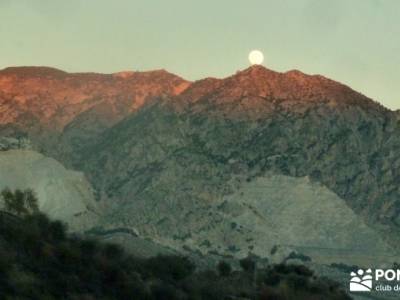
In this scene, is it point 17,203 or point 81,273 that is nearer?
point 81,273

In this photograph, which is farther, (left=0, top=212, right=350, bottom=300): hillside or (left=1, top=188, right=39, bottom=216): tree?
(left=1, top=188, right=39, bottom=216): tree

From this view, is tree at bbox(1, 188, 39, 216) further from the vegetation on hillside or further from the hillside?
the hillside

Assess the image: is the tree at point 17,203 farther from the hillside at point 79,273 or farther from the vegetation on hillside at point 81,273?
the hillside at point 79,273

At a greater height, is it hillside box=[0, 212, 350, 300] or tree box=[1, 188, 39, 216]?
tree box=[1, 188, 39, 216]

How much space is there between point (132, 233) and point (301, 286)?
11833cm

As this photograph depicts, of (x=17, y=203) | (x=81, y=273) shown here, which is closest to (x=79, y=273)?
(x=81, y=273)

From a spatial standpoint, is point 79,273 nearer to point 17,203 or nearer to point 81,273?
point 81,273

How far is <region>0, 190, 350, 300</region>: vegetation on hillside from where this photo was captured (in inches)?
1655

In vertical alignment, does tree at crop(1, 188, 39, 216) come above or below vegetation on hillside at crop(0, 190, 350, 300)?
above

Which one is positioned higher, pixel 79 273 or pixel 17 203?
pixel 17 203

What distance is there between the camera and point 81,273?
46906 mm

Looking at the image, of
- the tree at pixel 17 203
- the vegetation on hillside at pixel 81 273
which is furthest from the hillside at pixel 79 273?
the tree at pixel 17 203

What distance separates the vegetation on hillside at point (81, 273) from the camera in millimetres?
42031

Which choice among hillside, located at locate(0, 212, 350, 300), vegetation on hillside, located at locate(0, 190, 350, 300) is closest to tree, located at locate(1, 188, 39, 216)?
vegetation on hillside, located at locate(0, 190, 350, 300)
